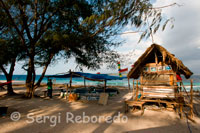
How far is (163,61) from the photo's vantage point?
5.89 m

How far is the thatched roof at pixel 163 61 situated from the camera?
5766mm

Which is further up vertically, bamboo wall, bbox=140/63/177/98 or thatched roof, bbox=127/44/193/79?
thatched roof, bbox=127/44/193/79

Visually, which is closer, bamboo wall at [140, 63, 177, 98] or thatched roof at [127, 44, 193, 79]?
thatched roof at [127, 44, 193, 79]

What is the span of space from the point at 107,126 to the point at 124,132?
2.29 feet

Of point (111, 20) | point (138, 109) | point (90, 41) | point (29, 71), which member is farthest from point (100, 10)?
point (29, 71)

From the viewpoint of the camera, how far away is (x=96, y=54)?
10.2 metres


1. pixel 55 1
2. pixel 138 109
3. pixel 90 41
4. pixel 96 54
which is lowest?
pixel 138 109

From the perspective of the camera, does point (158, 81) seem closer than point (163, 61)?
No

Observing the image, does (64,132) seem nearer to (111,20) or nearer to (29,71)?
(111,20)

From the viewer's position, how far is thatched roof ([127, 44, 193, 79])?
5.77 meters

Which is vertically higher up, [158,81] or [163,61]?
[163,61]

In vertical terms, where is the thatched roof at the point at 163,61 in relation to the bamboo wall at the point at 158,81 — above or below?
above

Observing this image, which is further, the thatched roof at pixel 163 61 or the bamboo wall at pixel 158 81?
the bamboo wall at pixel 158 81

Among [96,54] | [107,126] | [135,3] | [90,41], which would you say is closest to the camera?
[107,126]
